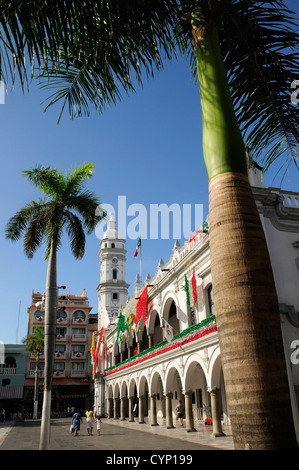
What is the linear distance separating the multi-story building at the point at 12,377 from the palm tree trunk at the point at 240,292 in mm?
50776

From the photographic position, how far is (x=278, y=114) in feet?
21.2

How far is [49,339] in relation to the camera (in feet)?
37.6

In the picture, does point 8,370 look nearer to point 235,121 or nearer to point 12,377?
point 12,377

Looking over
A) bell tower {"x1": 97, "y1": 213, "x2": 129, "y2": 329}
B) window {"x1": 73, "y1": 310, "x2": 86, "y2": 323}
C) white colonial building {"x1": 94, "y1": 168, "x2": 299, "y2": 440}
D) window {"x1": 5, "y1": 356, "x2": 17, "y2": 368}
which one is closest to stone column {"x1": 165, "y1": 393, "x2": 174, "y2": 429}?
white colonial building {"x1": 94, "y1": 168, "x2": 299, "y2": 440}

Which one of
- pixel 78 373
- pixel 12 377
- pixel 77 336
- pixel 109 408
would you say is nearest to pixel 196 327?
pixel 109 408

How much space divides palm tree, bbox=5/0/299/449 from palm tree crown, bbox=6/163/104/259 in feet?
27.0

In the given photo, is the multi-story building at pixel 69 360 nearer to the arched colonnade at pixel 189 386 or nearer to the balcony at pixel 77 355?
the balcony at pixel 77 355

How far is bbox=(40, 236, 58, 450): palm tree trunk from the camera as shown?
34.2ft

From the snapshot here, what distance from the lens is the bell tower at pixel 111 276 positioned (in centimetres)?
4953

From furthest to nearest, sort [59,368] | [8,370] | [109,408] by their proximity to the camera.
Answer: [59,368] → [8,370] → [109,408]

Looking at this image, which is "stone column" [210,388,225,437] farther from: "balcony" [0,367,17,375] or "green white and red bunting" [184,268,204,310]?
"balcony" [0,367,17,375]

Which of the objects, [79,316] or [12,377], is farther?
[79,316]

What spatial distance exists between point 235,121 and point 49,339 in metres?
9.47
